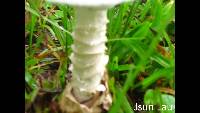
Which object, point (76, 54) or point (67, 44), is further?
point (67, 44)

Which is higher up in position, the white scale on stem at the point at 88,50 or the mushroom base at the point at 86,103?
the white scale on stem at the point at 88,50

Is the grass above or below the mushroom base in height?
above

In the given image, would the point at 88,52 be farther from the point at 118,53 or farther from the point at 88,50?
the point at 118,53

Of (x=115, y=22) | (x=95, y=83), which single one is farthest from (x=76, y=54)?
(x=115, y=22)

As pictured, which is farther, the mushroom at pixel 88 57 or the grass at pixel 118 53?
the grass at pixel 118 53

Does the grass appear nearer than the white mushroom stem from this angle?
No

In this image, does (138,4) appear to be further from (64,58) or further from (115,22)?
(64,58)

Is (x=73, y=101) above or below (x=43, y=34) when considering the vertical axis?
below
